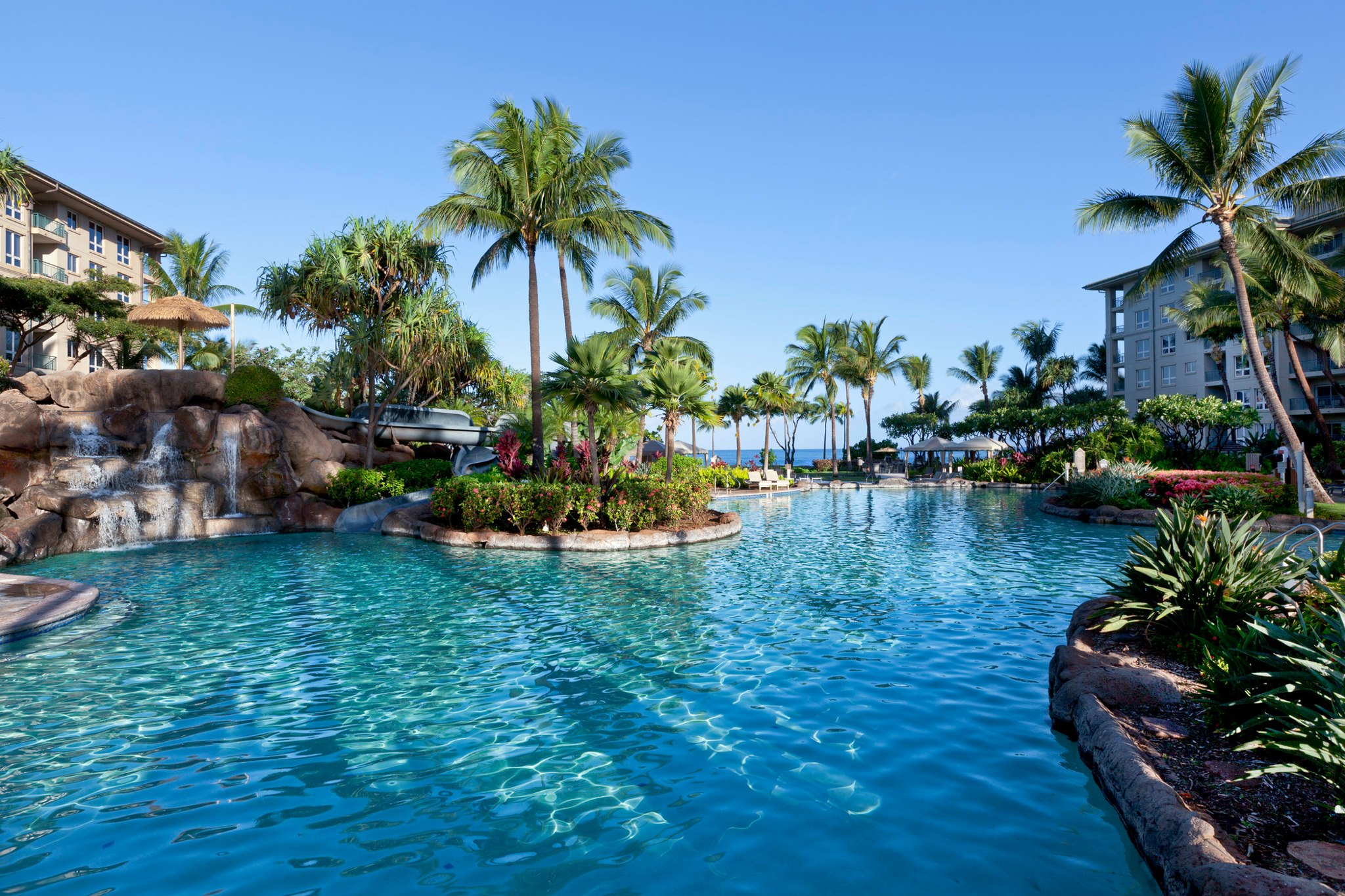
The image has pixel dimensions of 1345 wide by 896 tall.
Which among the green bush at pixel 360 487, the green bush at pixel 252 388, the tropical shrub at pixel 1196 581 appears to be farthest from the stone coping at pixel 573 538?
the tropical shrub at pixel 1196 581

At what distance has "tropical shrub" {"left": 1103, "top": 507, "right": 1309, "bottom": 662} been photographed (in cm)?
627

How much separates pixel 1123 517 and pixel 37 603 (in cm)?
2561

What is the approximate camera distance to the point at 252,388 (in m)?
23.9

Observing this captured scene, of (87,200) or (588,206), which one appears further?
(87,200)

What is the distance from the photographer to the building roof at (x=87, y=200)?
37.9 meters

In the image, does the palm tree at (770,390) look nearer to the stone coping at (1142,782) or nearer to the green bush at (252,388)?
the green bush at (252,388)

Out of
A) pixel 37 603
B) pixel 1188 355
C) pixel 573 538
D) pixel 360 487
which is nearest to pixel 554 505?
pixel 573 538

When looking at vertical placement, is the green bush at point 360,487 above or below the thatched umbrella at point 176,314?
below

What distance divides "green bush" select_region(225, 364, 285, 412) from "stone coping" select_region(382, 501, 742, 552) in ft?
30.0

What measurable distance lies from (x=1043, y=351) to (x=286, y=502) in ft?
211

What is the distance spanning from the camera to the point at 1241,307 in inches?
847

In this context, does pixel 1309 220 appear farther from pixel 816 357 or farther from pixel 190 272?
pixel 190 272

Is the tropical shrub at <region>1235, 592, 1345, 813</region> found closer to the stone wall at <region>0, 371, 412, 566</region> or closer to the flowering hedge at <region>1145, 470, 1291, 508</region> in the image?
the flowering hedge at <region>1145, 470, 1291, 508</region>

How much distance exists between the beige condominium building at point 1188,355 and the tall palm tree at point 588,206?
116 ft
